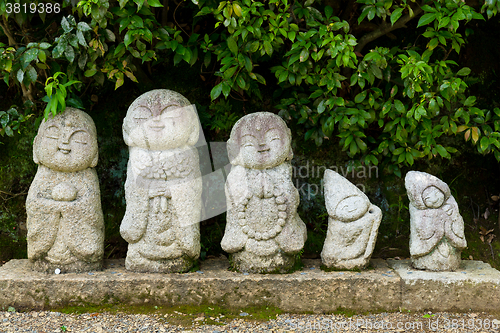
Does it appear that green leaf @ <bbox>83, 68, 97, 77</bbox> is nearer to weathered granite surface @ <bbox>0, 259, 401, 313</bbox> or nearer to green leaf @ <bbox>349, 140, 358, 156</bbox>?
weathered granite surface @ <bbox>0, 259, 401, 313</bbox>

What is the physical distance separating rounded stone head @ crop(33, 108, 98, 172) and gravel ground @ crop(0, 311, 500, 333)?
3.97 ft

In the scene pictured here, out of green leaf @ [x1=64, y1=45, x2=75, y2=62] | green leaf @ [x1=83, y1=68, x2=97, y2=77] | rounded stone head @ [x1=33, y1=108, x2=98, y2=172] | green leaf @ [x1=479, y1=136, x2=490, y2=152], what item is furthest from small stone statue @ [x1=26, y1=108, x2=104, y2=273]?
green leaf @ [x1=479, y1=136, x2=490, y2=152]

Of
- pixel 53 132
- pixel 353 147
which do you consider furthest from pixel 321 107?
pixel 53 132

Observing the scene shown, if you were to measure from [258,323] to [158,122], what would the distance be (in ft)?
5.90

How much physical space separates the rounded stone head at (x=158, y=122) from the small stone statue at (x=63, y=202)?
0.40 m

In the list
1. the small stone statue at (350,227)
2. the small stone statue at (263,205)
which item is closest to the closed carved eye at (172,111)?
the small stone statue at (263,205)

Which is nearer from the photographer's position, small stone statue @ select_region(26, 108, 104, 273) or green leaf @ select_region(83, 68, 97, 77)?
small stone statue @ select_region(26, 108, 104, 273)

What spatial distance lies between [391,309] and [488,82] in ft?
8.89

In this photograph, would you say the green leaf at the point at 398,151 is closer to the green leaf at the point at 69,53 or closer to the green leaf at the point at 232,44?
the green leaf at the point at 232,44

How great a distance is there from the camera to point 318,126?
4.68m

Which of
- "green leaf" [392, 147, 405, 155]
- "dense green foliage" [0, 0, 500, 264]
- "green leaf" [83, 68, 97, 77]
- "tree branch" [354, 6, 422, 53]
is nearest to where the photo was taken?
"dense green foliage" [0, 0, 500, 264]

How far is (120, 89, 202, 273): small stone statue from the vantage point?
12.9ft

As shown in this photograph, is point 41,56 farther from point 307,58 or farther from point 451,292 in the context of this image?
point 451,292

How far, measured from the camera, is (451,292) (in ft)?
12.4
